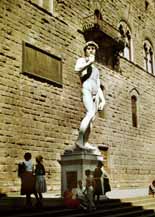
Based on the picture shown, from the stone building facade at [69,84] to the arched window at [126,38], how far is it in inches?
2.1

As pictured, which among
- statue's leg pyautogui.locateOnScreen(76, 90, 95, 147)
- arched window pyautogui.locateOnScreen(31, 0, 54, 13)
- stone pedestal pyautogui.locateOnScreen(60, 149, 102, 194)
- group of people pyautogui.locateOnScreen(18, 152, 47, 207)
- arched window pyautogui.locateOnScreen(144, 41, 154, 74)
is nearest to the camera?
group of people pyautogui.locateOnScreen(18, 152, 47, 207)

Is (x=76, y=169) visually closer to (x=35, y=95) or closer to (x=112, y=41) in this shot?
(x=35, y=95)

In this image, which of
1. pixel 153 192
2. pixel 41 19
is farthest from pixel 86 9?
pixel 153 192

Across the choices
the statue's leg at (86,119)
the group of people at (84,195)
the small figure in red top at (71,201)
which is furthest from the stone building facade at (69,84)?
the small figure in red top at (71,201)

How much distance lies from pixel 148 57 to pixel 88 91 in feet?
45.4

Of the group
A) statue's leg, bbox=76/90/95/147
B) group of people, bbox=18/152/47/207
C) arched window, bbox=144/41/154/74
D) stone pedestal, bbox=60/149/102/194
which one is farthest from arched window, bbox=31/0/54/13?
arched window, bbox=144/41/154/74

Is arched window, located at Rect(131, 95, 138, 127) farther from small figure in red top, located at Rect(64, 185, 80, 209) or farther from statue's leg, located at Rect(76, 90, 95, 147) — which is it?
small figure in red top, located at Rect(64, 185, 80, 209)

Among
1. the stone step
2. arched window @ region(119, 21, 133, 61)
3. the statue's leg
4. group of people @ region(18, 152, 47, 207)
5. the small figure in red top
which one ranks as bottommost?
the stone step

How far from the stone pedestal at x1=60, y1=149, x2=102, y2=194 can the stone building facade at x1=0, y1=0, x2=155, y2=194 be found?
1.91 meters

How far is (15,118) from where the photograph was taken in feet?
38.4

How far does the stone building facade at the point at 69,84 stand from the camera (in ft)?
38.9

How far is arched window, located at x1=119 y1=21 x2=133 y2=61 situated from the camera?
64.4 feet

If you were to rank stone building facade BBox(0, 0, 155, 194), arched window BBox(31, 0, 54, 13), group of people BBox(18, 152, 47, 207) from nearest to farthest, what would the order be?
group of people BBox(18, 152, 47, 207)
stone building facade BBox(0, 0, 155, 194)
arched window BBox(31, 0, 54, 13)

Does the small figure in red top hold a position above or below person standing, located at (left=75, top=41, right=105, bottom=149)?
below
